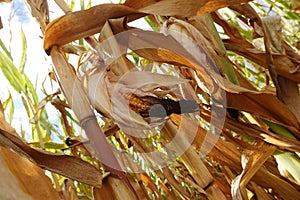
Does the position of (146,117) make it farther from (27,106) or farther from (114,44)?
(27,106)

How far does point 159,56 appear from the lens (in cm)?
43

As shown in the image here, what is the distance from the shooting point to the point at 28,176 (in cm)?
28


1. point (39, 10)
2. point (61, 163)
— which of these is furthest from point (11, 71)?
point (61, 163)

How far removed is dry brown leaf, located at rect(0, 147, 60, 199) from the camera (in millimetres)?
268

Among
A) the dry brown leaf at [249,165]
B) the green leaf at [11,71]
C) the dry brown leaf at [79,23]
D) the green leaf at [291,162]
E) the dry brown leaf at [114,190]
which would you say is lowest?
the green leaf at [291,162]

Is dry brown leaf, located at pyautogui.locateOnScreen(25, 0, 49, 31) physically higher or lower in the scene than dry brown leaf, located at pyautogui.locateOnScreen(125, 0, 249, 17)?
higher

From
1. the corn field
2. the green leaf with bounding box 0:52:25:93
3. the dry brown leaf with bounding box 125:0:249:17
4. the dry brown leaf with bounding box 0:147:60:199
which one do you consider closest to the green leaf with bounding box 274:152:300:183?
the corn field

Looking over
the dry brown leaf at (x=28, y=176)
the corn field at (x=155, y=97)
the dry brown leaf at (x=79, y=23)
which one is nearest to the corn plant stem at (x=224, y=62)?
the corn field at (x=155, y=97)

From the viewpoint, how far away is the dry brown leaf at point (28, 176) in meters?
0.27

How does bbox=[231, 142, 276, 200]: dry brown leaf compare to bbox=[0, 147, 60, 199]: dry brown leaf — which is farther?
bbox=[231, 142, 276, 200]: dry brown leaf

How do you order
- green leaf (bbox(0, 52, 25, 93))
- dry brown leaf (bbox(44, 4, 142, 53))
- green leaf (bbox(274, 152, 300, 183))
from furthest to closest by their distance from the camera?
green leaf (bbox(0, 52, 25, 93))
green leaf (bbox(274, 152, 300, 183))
dry brown leaf (bbox(44, 4, 142, 53))

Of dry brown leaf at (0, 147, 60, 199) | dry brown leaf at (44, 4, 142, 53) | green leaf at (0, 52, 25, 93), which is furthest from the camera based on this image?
green leaf at (0, 52, 25, 93)

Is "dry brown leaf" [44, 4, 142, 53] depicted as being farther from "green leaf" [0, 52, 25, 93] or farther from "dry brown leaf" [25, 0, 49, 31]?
"green leaf" [0, 52, 25, 93]

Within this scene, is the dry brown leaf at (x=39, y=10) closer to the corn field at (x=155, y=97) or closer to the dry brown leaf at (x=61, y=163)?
the corn field at (x=155, y=97)
